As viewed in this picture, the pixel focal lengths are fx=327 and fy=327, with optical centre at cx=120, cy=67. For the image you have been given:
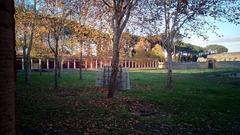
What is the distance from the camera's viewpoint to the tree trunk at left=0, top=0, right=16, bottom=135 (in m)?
2.80

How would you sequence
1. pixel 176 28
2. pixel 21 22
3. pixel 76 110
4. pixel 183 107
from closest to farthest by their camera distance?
pixel 76 110 < pixel 183 107 < pixel 176 28 < pixel 21 22

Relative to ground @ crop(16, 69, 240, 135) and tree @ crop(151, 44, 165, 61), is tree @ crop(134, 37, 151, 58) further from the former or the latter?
ground @ crop(16, 69, 240, 135)

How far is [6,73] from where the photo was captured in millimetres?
2840

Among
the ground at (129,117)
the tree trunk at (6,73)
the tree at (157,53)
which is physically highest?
the tree at (157,53)

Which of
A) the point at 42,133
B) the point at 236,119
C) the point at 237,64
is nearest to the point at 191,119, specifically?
the point at 236,119

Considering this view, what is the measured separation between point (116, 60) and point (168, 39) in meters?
9.74

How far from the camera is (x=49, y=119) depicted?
10.8 m

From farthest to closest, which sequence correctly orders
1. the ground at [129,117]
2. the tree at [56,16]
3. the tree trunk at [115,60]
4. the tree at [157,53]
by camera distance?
the tree at [157,53], the tree at [56,16], the tree trunk at [115,60], the ground at [129,117]

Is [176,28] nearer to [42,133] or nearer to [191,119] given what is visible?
[191,119]

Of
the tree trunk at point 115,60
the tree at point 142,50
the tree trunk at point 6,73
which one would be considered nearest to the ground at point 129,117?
the tree trunk at point 115,60

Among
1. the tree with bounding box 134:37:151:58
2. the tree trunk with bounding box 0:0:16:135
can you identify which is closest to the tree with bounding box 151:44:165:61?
the tree with bounding box 134:37:151:58

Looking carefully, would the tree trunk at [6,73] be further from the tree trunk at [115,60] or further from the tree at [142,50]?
the tree at [142,50]

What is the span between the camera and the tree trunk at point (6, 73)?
9.17 ft

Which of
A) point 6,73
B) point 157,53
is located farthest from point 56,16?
point 157,53
